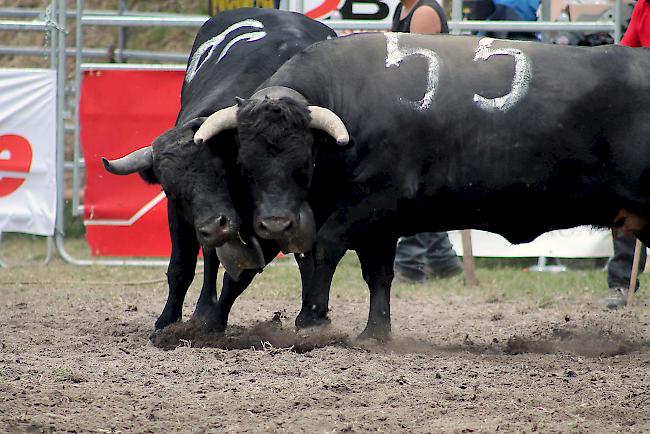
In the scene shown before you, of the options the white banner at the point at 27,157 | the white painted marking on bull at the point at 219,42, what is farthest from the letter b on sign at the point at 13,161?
the white painted marking on bull at the point at 219,42

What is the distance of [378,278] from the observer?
5844mm

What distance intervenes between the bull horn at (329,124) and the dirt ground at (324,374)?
97 cm

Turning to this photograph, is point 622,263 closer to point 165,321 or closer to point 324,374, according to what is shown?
point 165,321

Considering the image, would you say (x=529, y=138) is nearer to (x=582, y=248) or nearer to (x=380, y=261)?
(x=380, y=261)

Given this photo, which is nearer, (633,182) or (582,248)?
(633,182)

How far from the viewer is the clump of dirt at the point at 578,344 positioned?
557 centimetres

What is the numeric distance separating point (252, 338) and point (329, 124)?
1.28 meters

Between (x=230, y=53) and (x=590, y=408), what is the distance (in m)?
2.80

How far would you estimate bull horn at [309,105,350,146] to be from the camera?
4941mm

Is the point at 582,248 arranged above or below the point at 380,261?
below

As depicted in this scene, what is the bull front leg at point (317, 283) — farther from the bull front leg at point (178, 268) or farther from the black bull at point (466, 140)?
the bull front leg at point (178, 268)

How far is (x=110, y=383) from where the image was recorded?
15.0 feet

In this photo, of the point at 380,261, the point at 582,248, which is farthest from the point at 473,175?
the point at 582,248

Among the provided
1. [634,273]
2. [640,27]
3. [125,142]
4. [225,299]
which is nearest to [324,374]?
[225,299]
